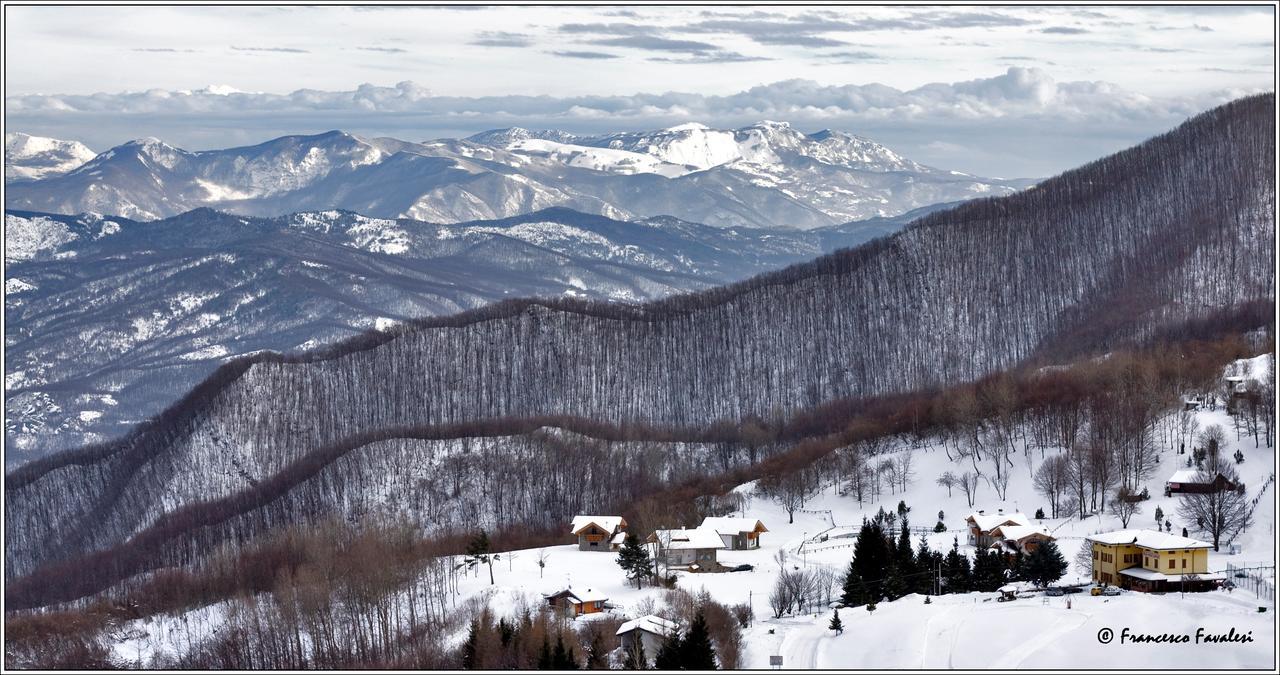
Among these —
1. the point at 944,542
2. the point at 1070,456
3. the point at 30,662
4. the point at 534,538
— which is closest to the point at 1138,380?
the point at 1070,456

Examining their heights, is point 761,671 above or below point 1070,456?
below

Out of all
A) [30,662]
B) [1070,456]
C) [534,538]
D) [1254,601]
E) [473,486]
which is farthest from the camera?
[473,486]

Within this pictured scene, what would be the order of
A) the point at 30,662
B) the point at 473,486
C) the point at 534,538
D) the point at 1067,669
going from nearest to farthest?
1. the point at 1067,669
2. the point at 30,662
3. the point at 534,538
4. the point at 473,486

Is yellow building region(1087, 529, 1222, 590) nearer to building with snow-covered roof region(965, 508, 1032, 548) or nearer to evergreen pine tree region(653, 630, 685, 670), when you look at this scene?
building with snow-covered roof region(965, 508, 1032, 548)

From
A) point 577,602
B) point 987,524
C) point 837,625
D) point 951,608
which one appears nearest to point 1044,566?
point 951,608

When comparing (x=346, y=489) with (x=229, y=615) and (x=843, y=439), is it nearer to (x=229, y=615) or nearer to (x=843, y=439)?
(x=843, y=439)

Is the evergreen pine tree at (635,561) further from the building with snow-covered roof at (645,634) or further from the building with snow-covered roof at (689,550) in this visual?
the building with snow-covered roof at (645,634)

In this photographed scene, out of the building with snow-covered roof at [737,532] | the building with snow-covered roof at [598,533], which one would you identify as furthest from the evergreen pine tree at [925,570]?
the building with snow-covered roof at [598,533]
